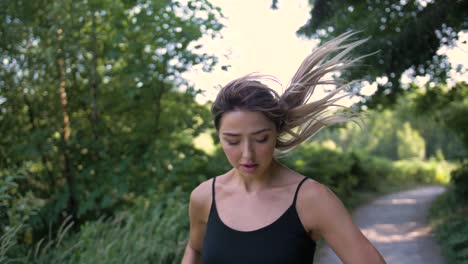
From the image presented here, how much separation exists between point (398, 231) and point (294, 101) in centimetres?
855

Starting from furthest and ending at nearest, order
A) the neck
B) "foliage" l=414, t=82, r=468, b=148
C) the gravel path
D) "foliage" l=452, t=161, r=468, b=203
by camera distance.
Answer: "foliage" l=452, t=161, r=468, b=203
"foliage" l=414, t=82, r=468, b=148
the gravel path
the neck

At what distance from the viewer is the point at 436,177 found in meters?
23.9

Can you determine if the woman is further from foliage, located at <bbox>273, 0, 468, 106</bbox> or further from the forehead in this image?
foliage, located at <bbox>273, 0, 468, 106</bbox>

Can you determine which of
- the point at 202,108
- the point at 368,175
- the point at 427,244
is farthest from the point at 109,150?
the point at 368,175

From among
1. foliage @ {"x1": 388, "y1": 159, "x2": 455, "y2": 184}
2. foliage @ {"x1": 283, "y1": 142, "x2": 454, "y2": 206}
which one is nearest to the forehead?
foliage @ {"x1": 283, "y1": 142, "x2": 454, "y2": 206}

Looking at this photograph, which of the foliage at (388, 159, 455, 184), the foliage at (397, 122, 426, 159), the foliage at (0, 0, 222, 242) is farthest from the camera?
the foliage at (397, 122, 426, 159)

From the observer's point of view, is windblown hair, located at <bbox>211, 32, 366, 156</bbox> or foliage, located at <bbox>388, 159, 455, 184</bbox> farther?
foliage, located at <bbox>388, 159, 455, 184</bbox>

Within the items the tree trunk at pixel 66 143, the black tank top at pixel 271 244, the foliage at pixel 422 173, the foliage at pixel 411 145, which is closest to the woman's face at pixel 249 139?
the black tank top at pixel 271 244

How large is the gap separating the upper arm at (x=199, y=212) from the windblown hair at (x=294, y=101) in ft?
0.99

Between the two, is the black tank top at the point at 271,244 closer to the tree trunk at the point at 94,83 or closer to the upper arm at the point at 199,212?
the upper arm at the point at 199,212

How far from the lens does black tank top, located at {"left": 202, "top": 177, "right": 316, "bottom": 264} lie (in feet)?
5.93

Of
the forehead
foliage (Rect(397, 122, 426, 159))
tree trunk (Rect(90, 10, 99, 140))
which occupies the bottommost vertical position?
foliage (Rect(397, 122, 426, 159))

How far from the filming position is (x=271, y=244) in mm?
1819

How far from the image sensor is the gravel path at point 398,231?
7.66 meters
